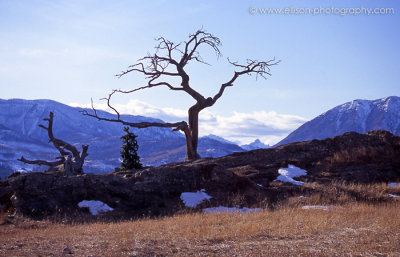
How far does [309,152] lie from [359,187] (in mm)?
8058

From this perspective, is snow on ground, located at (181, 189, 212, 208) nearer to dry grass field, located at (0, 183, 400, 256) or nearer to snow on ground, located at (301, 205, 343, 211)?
dry grass field, located at (0, 183, 400, 256)

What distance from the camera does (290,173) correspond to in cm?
2238

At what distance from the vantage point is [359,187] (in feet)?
59.3

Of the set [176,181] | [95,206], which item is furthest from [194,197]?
[95,206]

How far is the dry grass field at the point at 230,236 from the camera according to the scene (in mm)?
8562

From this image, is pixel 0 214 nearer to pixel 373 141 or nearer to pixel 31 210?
pixel 31 210

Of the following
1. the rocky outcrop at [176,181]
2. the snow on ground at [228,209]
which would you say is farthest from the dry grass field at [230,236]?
the rocky outcrop at [176,181]

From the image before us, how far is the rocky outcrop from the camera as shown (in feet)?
53.2

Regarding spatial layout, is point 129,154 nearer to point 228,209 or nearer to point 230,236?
point 228,209

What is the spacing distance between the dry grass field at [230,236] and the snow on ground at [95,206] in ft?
6.10

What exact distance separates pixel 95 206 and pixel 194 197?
4.11 m

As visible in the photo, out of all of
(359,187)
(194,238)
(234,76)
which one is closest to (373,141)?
(359,187)

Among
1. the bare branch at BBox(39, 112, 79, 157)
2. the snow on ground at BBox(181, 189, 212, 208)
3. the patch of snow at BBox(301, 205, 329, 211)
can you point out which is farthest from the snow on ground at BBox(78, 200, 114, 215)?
the bare branch at BBox(39, 112, 79, 157)

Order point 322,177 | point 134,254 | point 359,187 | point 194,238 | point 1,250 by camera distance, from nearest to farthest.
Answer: point 134,254 < point 1,250 < point 194,238 < point 359,187 < point 322,177
